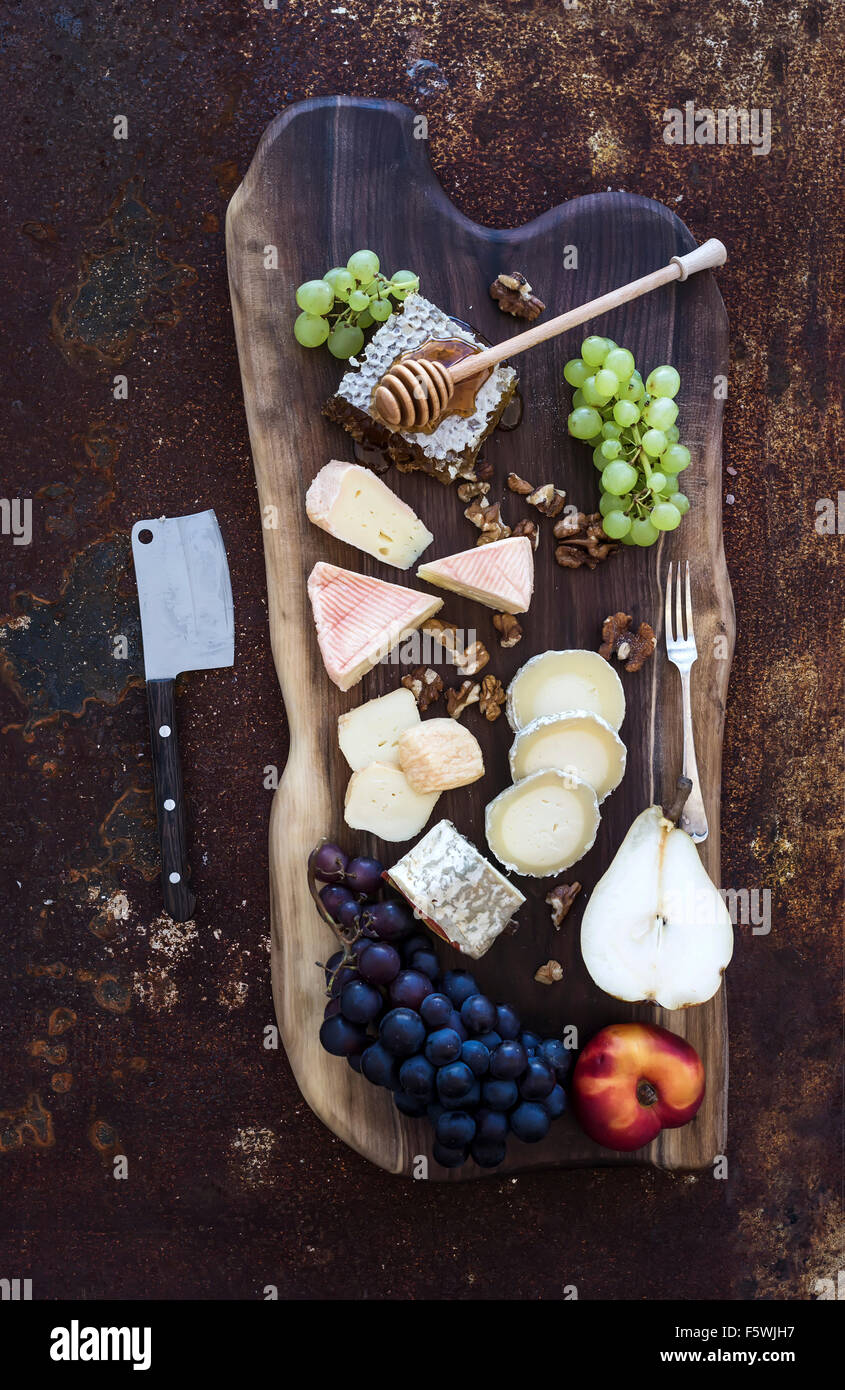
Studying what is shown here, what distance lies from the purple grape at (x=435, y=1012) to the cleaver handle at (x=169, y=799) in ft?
1.43

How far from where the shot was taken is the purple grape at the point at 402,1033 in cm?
121

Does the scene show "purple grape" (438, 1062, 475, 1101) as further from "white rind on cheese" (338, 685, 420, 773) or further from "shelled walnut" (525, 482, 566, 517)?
"shelled walnut" (525, 482, 566, 517)

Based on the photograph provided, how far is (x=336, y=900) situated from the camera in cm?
133

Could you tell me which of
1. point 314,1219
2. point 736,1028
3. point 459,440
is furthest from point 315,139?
point 314,1219

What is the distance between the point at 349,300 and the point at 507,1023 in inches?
41.9

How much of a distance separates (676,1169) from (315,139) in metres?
1.68

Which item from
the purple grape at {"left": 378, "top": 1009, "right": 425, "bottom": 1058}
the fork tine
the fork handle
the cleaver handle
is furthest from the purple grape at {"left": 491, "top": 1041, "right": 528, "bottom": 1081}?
the fork tine

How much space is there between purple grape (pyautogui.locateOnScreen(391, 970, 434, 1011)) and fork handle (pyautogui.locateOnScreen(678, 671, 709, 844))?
474 mm

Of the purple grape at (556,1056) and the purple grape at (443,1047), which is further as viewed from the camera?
the purple grape at (556,1056)

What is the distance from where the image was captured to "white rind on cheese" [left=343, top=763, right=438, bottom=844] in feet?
4.53

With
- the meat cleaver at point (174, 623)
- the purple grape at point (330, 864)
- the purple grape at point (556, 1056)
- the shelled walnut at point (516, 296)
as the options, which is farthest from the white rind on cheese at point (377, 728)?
the shelled walnut at point (516, 296)

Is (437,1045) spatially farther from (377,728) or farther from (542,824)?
(377,728)

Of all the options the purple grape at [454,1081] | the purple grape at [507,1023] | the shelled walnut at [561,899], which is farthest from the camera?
the shelled walnut at [561,899]

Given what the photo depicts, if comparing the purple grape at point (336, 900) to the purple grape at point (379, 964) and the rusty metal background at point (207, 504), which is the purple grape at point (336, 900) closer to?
the purple grape at point (379, 964)
